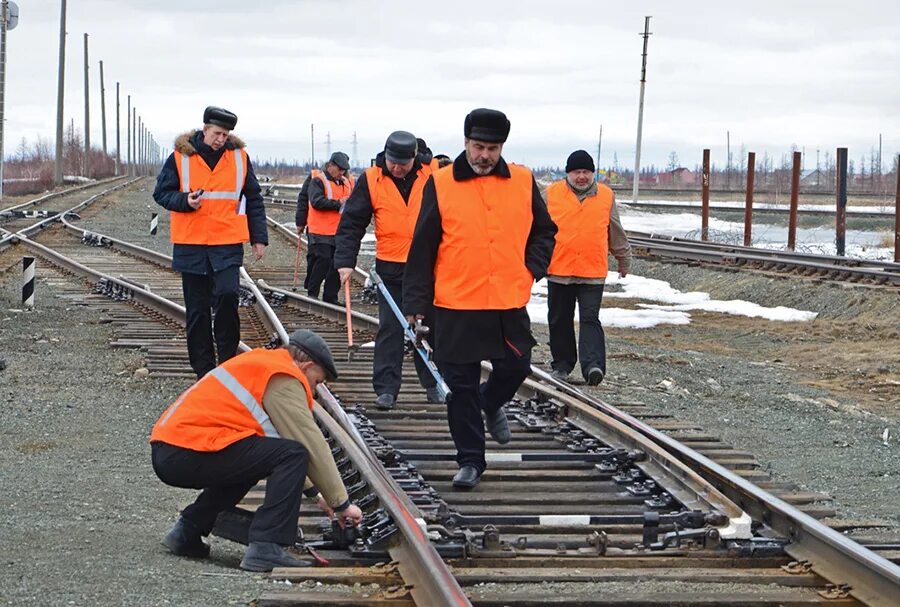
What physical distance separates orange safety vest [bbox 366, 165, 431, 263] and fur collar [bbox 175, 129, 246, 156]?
983 millimetres

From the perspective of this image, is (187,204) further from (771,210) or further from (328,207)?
(771,210)

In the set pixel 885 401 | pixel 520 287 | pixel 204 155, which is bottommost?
pixel 885 401

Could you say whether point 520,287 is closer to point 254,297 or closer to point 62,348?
point 62,348

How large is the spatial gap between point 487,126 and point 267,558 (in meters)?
2.47

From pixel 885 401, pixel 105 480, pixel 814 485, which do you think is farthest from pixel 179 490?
pixel 885 401

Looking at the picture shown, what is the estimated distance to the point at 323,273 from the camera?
669 inches

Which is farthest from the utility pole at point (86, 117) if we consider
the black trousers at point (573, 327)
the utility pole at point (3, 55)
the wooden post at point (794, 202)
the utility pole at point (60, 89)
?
the black trousers at point (573, 327)

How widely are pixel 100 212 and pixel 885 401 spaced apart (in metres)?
33.1

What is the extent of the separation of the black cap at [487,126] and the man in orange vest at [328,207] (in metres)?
9.33

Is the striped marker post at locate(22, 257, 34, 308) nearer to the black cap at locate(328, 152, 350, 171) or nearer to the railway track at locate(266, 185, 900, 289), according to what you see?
the black cap at locate(328, 152, 350, 171)

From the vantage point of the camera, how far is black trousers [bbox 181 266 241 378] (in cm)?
991

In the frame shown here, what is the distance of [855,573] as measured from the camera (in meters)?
5.56

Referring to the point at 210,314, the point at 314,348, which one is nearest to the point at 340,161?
the point at 210,314

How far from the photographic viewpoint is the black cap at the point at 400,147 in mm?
9289
